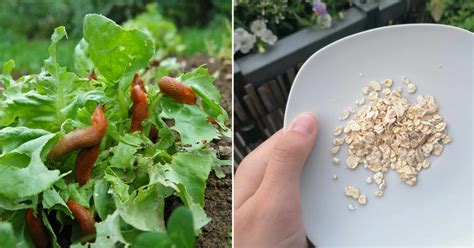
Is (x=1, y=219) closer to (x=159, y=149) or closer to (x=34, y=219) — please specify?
(x=34, y=219)

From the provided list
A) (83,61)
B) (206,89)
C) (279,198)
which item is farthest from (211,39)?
(279,198)

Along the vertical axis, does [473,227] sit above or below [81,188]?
below

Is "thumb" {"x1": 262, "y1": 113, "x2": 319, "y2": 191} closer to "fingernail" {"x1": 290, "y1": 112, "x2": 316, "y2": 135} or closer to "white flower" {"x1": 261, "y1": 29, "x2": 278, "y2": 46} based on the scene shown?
"fingernail" {"x1": 290, "y1": 112, "x2": 316, "y2": 135}

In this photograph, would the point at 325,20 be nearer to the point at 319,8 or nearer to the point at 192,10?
the point at 319,8

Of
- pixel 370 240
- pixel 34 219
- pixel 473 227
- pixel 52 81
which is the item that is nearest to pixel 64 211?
pixel 34 219

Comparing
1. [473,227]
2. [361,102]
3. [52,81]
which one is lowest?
[473,227]

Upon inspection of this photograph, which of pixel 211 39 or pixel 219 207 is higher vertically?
pixel 219 207

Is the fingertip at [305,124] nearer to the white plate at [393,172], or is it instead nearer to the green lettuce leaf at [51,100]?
the white plate at [393,172]

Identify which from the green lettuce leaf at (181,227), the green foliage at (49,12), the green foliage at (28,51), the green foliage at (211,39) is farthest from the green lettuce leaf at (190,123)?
the green foliage at (49,12)
